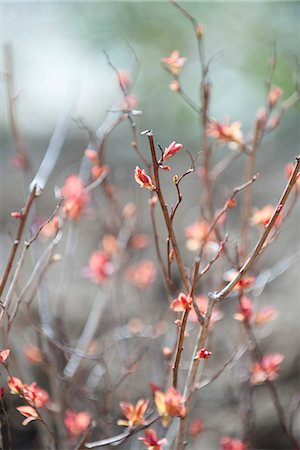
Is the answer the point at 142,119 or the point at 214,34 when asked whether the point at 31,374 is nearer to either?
the point at 142,119

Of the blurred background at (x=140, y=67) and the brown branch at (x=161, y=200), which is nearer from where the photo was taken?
the brown branch at (x=161, y=200)

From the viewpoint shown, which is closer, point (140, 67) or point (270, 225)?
point (270, 225)

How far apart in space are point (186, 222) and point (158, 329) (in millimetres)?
791

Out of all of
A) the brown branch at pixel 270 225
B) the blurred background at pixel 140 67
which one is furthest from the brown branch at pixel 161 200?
the blurred background at pixel 140 67

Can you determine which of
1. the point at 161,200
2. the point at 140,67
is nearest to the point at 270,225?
the point at 161,200

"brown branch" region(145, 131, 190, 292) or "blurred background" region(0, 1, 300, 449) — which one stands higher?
"blurred background" region(0, 1, 300, 449)

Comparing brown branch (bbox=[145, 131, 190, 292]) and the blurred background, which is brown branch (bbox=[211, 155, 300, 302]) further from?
the blurred background

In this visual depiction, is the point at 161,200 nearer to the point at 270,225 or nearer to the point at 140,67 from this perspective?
the point at 270,225

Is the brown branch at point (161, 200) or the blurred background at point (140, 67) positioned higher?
the blurred background at point (140, 67)

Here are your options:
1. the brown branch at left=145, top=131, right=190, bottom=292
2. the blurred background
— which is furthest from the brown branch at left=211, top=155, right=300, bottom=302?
the blurred background

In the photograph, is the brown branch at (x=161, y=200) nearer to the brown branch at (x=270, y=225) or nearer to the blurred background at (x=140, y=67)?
the brown branch at (x=270, y=225)

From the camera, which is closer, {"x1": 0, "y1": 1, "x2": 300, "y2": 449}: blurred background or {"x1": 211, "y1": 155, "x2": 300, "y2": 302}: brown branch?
{"x1": 211, "y1": 155, "x2": 300, "y2": 302}: brown branch

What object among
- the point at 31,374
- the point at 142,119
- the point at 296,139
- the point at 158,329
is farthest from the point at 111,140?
the point at 158,329

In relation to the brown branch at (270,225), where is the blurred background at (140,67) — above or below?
above
